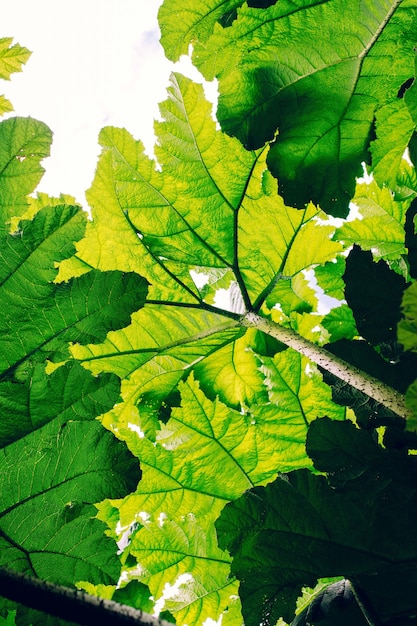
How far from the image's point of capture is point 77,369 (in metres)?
1.41

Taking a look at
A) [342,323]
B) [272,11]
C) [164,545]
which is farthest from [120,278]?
[164,545]

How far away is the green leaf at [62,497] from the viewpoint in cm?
134

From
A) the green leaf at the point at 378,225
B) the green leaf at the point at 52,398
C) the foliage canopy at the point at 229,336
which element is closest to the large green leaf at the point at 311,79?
the foliage canopy at the point at 229,336

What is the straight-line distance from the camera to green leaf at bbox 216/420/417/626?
4.33ft

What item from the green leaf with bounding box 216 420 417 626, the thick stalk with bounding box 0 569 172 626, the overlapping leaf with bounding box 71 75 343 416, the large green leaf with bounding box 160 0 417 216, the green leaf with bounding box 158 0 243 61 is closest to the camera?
the thick stalk with bounding box 0 569 172 626

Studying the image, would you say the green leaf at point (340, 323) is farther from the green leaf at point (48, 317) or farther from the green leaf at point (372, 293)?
the green leaf at point (48, 317)

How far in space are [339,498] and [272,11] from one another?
1.38m

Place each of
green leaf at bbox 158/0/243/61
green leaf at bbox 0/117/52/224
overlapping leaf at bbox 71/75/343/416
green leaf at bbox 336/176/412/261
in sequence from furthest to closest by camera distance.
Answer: green leaf at bbox 336/176/412/261 < overlapping leaf at bbox 71/75/343/416 < green leaf at bbox 158/0/243/61 < green leaf at bbox 0/117/52/224

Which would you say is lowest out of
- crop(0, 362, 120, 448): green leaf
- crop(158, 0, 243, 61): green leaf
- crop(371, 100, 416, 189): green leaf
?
crop(0, 362, 120, 448): green leaf

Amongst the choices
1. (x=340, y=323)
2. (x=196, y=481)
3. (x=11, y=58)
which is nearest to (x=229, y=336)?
(x=340, y=323)

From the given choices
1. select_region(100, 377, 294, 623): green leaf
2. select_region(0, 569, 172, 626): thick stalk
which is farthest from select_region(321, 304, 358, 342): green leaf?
select_region(0, 569, 172, 626): thick stalk

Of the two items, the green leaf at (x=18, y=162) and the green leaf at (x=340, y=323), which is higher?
the green leaf at (x=18, y=162)

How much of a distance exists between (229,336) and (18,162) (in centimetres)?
105

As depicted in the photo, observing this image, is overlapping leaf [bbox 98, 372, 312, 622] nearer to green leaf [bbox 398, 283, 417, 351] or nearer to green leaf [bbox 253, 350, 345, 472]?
green leaf [bbox 253, 350, 345, 472]
